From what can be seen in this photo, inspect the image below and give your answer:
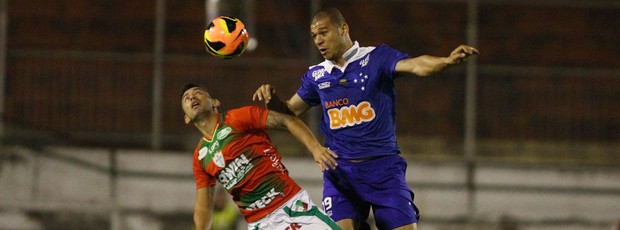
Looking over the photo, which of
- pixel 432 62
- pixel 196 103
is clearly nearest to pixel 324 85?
pixel 196 103

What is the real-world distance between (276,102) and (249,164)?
1.52ft

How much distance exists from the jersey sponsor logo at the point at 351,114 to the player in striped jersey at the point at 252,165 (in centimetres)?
32

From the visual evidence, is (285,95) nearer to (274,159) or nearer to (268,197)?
(274,159)

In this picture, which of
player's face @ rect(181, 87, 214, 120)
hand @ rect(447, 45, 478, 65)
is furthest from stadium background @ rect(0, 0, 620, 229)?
hand @ rect(447, 45, 478, 65)

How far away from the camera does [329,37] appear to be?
7434mm

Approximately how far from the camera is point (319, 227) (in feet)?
23.5

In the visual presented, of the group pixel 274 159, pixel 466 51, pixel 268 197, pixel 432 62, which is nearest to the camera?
pixel 466 51

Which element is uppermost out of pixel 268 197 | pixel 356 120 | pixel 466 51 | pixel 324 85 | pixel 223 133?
pixel 466 51

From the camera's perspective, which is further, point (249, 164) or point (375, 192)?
point (375, 192)

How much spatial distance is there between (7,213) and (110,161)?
129cm

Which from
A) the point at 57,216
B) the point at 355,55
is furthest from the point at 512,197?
the point at 355,55

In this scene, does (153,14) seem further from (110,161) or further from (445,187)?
(445,187)

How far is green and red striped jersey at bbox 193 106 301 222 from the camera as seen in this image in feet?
24.1

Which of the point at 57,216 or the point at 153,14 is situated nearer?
the point at 57,216
